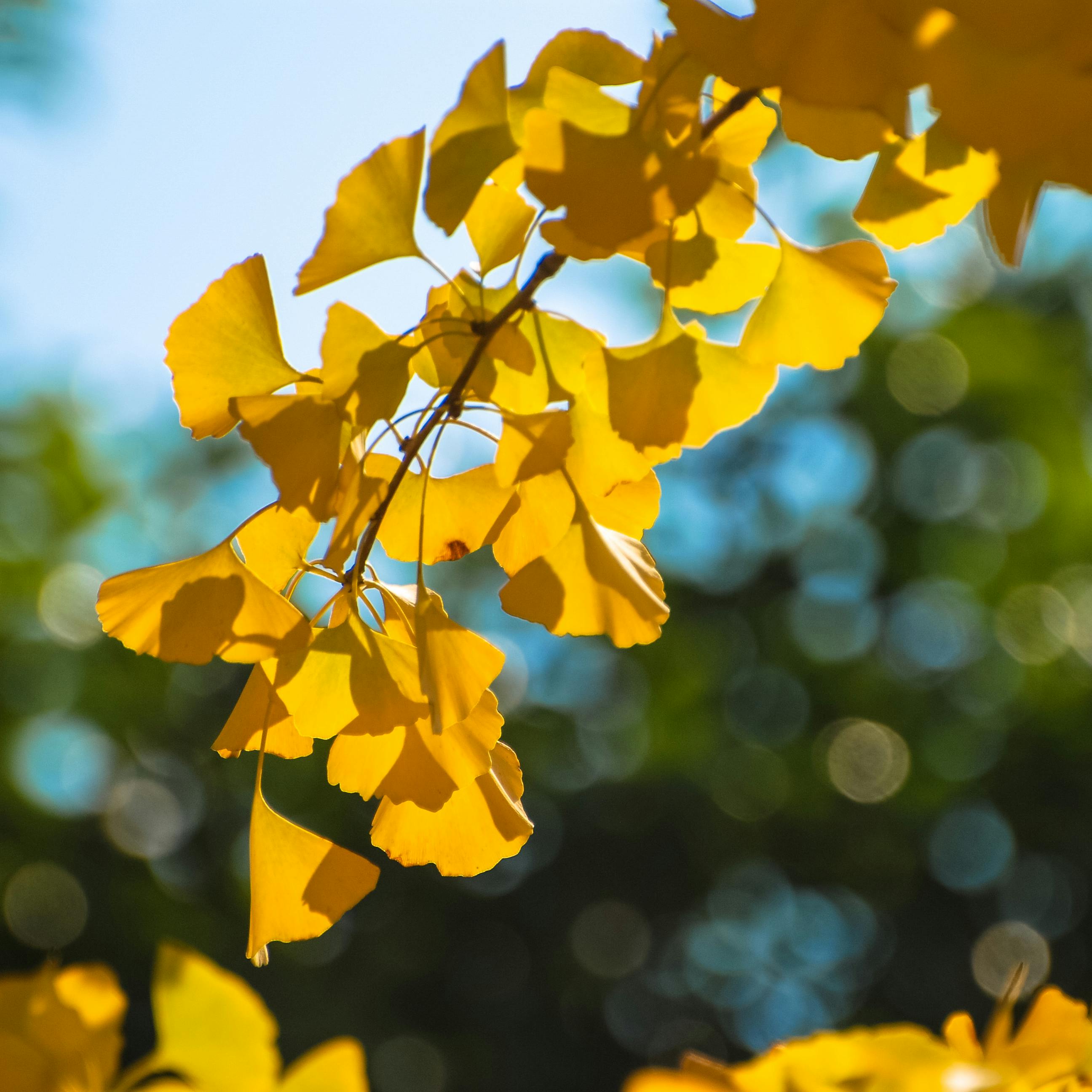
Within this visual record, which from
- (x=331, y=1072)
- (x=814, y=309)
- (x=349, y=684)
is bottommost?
(x=331, y=1072)

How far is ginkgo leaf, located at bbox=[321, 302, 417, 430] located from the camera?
323 millimetres

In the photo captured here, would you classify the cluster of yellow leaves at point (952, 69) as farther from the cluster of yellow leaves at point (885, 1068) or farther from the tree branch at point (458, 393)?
the cluster of yellow leaves at point (885, 1068)

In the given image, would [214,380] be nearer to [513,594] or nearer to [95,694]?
[513,594]

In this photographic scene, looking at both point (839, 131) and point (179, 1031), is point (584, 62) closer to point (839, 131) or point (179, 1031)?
point (839, 131)

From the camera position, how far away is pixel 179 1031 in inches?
12.2

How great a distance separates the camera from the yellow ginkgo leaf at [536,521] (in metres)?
0.37

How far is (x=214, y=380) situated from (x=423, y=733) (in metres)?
0.15

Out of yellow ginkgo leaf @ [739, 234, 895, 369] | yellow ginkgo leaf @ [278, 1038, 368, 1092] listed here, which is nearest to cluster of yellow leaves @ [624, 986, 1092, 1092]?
yellow ginkgo leaf @ [278, 1038, 368, 1092]

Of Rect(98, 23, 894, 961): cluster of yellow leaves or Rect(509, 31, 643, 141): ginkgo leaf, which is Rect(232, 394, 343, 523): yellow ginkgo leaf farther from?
Rect(509, 31, 643, 141): ginkgo leaf

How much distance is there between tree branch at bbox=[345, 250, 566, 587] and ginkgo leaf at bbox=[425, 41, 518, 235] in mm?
29

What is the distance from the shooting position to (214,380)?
0.38 meters

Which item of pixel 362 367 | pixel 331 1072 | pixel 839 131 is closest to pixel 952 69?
pixel 839 131

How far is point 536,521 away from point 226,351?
13 cm

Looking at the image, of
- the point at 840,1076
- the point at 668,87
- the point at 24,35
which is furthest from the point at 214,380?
the point at 24,35
